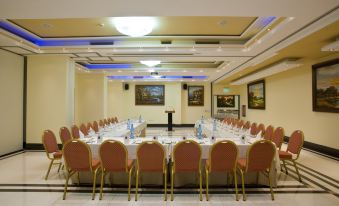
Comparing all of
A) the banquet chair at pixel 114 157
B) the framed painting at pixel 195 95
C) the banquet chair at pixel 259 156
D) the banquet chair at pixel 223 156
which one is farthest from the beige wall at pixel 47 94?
the framed painting at pixel 195 95

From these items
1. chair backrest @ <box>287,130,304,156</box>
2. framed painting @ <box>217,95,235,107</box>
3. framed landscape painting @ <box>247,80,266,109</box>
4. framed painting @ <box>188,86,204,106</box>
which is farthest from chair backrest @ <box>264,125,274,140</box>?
framed painting @ <box>188,86,204,106</box>

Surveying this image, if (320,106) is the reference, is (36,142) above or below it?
below

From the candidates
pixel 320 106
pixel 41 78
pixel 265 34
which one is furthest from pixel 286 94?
pixel 41 78

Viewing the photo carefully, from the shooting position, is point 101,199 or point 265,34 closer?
point 101,199

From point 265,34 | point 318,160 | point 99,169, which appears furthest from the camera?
point 318,160

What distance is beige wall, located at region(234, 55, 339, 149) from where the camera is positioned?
684 cm

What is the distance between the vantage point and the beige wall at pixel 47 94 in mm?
7387

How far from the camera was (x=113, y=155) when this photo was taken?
362 centimetres

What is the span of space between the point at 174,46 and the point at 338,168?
4.85 meters

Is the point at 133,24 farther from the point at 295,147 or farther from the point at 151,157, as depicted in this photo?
the point at 295,147

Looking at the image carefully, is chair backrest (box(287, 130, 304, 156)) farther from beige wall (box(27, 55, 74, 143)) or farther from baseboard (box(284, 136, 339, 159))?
beige wall (box(27, 55, 74, 143))

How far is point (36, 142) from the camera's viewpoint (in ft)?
24.7

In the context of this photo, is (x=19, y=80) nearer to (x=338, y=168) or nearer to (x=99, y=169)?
(x=99, y=169)

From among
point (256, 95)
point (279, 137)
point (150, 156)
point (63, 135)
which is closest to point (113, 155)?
point (150, 156)
